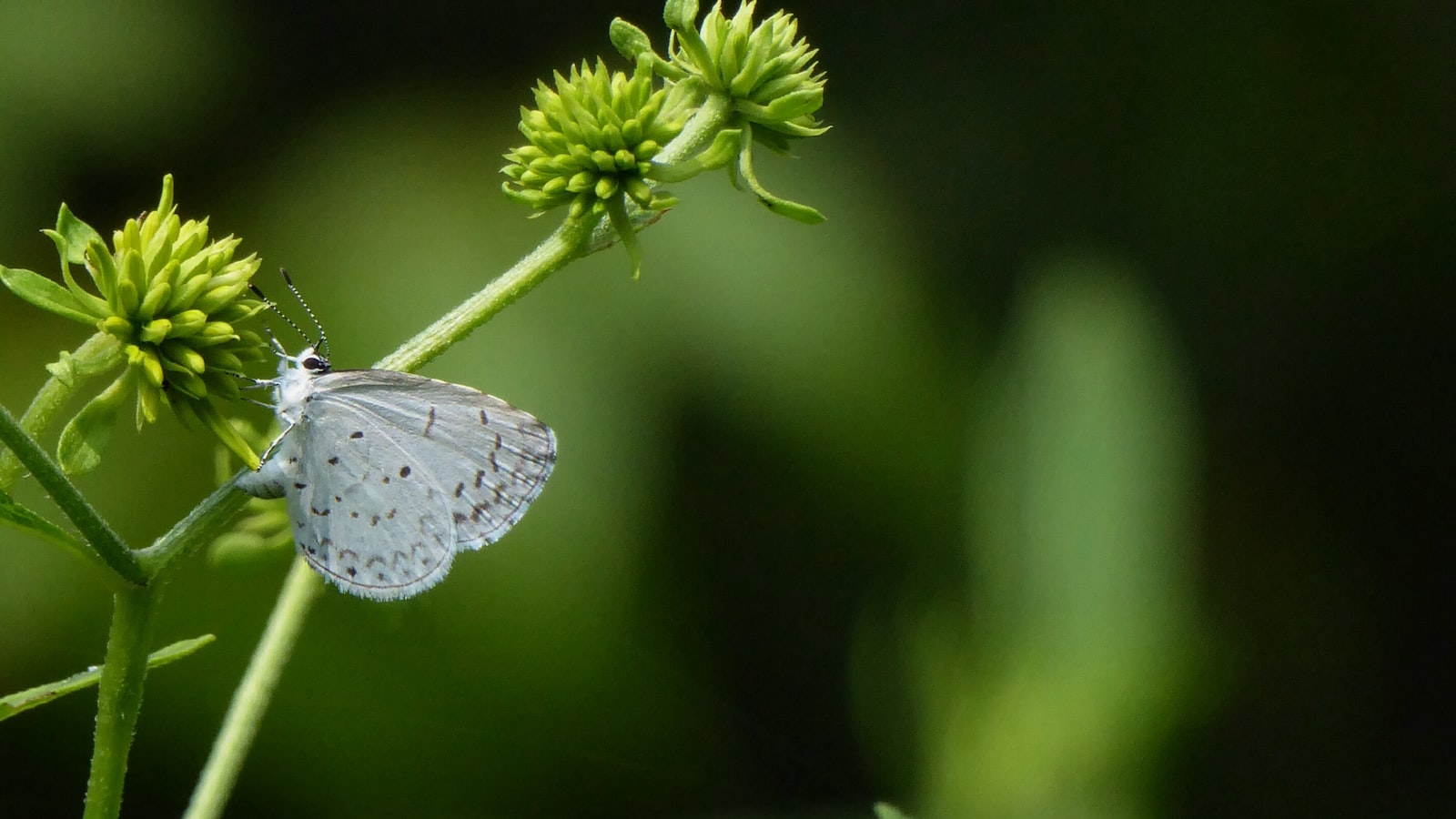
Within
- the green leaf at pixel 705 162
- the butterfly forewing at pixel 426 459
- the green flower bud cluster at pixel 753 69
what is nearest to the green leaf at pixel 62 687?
the butterfly forewing at pixel 426 459

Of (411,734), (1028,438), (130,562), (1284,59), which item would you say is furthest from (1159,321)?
(130,562)

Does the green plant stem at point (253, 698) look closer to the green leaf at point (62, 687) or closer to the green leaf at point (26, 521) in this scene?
the green leaf at point (62, 687)

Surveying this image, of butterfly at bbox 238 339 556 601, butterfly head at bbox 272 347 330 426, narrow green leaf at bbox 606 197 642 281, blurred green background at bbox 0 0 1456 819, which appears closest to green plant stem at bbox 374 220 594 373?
narrow green leaf at bbox 606 197 642 281

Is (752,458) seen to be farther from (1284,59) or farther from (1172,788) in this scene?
(1284,59)

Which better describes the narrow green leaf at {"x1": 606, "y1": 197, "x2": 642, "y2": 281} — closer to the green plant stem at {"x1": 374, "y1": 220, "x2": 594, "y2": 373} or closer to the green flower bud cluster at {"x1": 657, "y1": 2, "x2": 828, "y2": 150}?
the green plant stem at {"x1": 374, "y1": 220, "x2": 594, "y2": 373}

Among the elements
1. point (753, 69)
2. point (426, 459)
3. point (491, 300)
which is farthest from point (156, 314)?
point (753, 69)

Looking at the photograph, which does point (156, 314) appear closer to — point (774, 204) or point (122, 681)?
point (122, 681)
